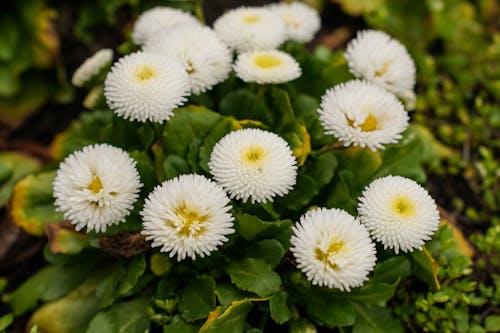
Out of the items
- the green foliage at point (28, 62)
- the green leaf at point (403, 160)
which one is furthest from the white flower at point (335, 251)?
the green foliage at point (28, 62)

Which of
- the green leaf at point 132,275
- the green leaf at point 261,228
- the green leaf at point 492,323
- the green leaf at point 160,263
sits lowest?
the green leaf at point 492,323

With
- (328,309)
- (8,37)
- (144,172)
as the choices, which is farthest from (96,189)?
(8,37)

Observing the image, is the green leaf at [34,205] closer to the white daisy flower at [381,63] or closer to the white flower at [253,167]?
the white flower at [253,167]

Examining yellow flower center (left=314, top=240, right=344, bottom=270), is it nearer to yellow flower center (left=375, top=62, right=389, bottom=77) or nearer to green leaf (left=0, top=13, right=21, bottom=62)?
yellow flower center (left=375, top=62, right=389, bottom=77)

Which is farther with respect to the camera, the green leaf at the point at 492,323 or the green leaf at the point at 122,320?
Result: the green leaf at the point at 492,323

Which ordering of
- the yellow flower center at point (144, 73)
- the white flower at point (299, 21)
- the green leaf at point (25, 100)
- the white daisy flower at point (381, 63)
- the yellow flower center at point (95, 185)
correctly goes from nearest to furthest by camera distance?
1. the yellow flower center at point (95, 185)
2. the yellow flower center at point (144, 73)
3. the white daisy flower at point (381, 63)
4. the white flower at point (299, 21)
5. the green leaf at point (25, 100)

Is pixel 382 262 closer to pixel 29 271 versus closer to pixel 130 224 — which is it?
pixel 130 224

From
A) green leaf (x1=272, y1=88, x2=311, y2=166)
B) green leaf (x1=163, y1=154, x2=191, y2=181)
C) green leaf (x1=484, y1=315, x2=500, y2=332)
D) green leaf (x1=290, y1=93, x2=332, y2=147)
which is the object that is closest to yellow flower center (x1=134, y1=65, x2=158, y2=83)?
green leaf (x1=163, y1=154, x2=191, y2=181)

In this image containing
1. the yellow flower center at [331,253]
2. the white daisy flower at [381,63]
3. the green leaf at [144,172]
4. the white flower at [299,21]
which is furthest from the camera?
the white flower at [299,21]

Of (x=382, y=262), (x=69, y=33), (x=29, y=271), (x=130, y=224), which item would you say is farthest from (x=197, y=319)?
(x=69, y=33)
